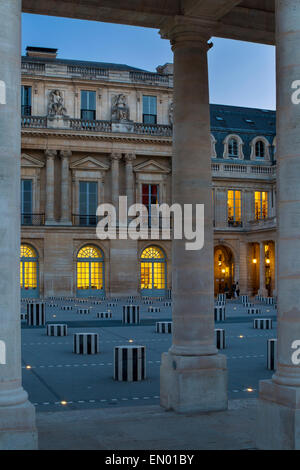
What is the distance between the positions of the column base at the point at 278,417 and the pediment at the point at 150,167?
163ft

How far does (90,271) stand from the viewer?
186 ft

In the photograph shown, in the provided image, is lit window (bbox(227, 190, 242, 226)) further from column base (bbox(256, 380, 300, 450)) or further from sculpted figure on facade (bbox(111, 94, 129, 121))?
column base (bbox(256, 380, 300, 450))

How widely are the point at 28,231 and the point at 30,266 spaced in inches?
→ 120

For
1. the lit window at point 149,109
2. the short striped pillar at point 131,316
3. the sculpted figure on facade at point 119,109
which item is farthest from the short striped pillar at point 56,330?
the lit window at point 149,109

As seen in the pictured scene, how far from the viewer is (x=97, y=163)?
186 ft

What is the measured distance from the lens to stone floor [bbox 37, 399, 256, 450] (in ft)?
29.4

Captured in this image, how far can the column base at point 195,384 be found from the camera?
1098 cm

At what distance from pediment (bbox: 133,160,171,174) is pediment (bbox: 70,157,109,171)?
115 inches

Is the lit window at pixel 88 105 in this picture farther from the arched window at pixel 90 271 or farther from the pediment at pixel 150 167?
the arched window at pixel 90 271

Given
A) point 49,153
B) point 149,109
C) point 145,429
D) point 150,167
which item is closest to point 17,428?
point 145,429

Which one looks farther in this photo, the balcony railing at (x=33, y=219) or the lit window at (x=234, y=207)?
the lit window at (x=234, y=207)

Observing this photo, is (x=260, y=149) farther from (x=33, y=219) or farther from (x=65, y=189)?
(x=33, y=219)
